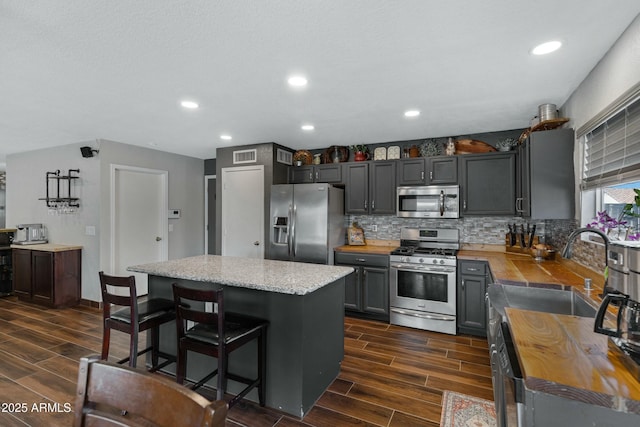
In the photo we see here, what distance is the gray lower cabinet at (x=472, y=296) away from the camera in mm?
3359

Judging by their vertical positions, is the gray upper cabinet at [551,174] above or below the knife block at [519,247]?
above

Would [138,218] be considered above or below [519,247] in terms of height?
above

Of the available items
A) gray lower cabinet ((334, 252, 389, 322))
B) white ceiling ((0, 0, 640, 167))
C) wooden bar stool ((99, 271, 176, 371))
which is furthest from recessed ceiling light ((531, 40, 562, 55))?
wooden bar stool ((99, 271, 176, 371))

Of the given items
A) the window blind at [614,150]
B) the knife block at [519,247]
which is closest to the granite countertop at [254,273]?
the window blind at [614,150]

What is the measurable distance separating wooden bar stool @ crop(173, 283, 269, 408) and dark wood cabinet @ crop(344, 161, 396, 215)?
2.60 meters

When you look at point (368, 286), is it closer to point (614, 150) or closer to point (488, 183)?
point (488, 183)

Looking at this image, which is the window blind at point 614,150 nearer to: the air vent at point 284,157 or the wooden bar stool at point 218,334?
the wooden bar stool at point 218,334

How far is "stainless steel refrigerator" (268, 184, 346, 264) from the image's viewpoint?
4070 mm

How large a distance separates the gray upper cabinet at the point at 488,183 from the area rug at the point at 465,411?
2.22 m

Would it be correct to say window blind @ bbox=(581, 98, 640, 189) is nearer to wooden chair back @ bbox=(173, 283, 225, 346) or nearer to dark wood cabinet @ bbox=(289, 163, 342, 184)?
wooden chair back @ bbox=(173, 283, 225, 346)

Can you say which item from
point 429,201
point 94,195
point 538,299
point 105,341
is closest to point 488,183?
A: point 429,201

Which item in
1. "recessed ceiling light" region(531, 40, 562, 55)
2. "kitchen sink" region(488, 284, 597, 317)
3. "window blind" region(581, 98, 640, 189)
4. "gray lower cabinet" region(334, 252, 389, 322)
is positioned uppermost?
"recessed ceiling light" region(531, 40, 562, 55)

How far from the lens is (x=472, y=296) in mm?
3420

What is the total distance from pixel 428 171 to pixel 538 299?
2.18 m
